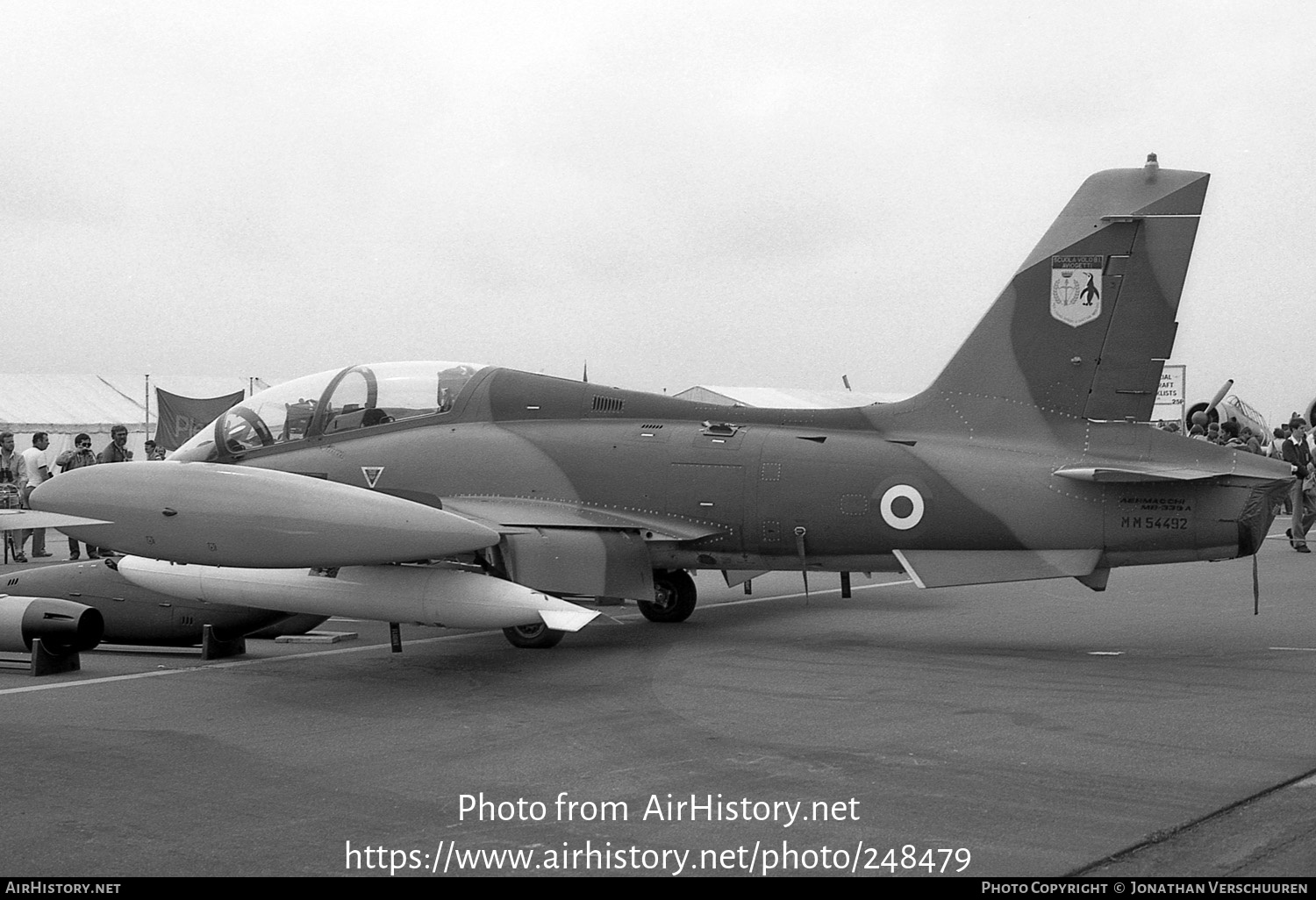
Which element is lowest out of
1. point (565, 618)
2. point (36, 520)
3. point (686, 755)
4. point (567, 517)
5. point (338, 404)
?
point (686, 755)

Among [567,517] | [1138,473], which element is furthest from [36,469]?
[1138,473]

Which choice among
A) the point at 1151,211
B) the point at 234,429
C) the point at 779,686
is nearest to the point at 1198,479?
the point at 1151,211

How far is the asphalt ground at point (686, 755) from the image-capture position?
5098 mm

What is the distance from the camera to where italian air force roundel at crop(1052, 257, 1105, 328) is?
1042cm

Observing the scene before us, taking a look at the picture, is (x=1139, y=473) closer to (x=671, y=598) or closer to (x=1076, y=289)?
(x=1076, y=289)

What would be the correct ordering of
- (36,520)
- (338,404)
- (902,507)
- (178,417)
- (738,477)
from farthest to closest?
(178,417), (338,404), (738,477), (902,507), (36,520)

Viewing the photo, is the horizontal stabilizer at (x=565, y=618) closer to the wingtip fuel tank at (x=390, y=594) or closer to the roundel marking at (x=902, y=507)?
the wingtip fuel tank at (x=390, y=594)

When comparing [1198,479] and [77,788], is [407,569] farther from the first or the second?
[1198,479]

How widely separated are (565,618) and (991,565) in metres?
3.48

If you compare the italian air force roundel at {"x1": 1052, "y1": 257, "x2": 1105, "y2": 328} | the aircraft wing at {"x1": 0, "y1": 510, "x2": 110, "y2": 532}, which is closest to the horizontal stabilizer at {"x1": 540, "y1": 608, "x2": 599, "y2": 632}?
the aircraft wing at {"x1": 0, "y1": 510, "x2": 110, "y2": 532}

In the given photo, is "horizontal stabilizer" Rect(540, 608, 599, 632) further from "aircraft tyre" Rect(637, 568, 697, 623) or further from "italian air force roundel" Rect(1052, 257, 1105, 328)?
"italian air force roundel" Rect(1052, 257, 1105, 328)

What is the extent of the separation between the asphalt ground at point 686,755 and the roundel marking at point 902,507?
107 cm

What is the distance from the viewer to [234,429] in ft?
40.8

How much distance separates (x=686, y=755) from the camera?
22.2 feet
